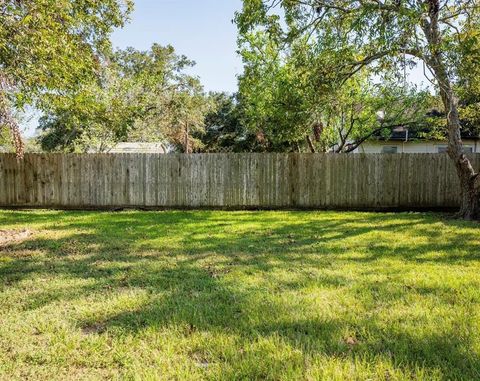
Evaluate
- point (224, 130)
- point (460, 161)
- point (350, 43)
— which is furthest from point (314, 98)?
point (224, 130)

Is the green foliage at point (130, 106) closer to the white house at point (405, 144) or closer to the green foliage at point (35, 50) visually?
the green foliage at point (35, 50)

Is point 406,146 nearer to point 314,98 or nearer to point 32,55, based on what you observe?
point 314,98

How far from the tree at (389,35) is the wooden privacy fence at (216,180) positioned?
6.84 ft

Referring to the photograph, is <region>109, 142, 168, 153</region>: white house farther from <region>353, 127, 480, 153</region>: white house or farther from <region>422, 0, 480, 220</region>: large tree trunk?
<region>422, 0, 480, 220</region>: large tree trunk

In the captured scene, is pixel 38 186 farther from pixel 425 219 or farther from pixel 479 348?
pixel 479 348

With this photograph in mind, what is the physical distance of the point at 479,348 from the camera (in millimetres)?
2404

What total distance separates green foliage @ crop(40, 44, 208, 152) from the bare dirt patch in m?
2.32

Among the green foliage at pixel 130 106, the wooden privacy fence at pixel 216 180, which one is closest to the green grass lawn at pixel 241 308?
the green foliage at pixel 130 106

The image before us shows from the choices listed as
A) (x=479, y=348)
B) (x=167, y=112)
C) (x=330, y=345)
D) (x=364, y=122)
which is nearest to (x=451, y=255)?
(x=479, y=348)

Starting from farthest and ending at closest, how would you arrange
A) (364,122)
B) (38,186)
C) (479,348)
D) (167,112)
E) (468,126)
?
(167,112)
(468,126)
(364,122)
(38,186)
(479,348)

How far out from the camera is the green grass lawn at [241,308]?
2287mm

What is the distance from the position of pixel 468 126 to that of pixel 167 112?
41.9 ft

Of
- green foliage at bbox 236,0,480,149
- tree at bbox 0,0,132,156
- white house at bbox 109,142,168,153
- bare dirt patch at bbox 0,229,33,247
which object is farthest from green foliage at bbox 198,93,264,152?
bare dirt patch at bbox 0,229,33,247

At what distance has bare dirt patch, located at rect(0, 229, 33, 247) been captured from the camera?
6.17 metres
